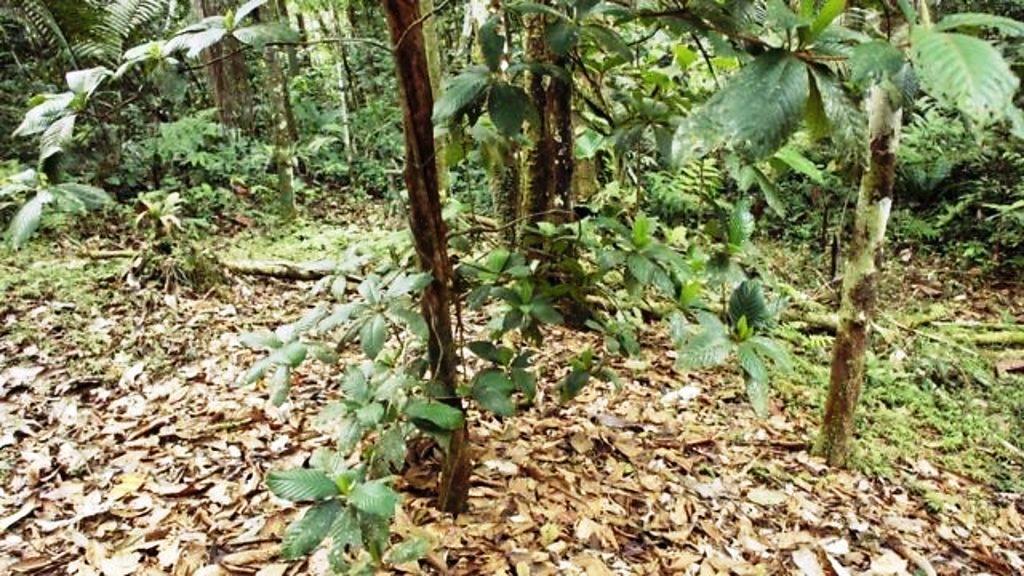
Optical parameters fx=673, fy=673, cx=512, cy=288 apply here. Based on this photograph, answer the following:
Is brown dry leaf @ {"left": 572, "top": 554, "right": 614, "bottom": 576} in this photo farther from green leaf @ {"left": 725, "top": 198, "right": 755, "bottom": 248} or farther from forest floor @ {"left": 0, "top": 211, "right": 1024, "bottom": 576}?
green leaf @ {"left": 725, "top": 198, "right": 755, "bottom": 248}

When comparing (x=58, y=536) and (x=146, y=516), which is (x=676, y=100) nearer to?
(x=146, y=516)

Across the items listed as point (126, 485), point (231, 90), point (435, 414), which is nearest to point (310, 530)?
point (435, 414)

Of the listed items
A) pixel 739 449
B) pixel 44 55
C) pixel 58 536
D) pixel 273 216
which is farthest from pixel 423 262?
pixel 44 55

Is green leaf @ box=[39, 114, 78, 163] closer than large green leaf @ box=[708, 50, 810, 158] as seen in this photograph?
No

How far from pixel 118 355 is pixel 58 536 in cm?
134

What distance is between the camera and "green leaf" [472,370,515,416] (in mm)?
1799

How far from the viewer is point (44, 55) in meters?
6.40

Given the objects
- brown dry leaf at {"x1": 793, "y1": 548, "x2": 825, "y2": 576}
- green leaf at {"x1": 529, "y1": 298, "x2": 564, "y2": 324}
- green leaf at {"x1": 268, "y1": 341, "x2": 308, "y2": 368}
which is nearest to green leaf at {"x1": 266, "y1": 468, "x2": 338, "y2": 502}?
green leaf at {"x1": 268, "y1": 341, "x2": 308, "y2": 368}

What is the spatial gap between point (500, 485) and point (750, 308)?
1.19m

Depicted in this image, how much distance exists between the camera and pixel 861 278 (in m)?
2.61

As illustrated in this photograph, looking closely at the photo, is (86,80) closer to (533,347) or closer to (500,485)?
(500,485)

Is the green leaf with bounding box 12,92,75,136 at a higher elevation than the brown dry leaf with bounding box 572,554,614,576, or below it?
higher

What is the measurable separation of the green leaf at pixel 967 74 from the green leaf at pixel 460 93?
919 mm

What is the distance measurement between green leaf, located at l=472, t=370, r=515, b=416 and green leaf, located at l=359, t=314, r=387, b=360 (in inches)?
13.3
